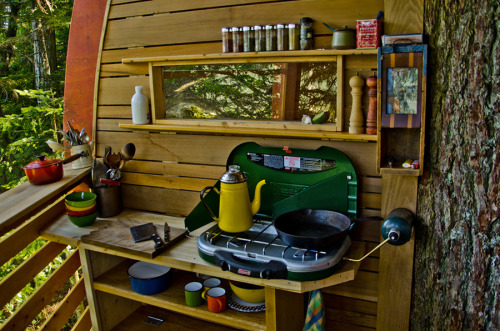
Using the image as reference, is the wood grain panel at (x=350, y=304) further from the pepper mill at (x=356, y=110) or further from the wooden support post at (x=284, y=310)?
the pepper mill at (x=356, y=110)

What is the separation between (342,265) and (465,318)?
537 mm

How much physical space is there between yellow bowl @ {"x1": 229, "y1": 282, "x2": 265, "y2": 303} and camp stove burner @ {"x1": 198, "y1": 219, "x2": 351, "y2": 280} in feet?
0.87

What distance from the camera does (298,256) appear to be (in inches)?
70.9

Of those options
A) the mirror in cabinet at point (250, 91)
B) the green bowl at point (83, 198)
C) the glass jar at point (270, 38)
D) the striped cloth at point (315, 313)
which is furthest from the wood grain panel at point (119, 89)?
the striped cloth at point (315, 313)

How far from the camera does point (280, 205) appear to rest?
2254mm

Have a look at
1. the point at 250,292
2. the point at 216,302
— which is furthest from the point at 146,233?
the point at 250,292

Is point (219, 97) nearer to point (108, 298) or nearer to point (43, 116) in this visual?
point (108, 298)

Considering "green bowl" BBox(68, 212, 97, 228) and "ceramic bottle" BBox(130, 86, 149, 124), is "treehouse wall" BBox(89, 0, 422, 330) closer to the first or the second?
"ceramic bottle" BBox(130, 86, 149, 124)

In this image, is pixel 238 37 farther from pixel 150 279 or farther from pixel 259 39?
pixel 150 279

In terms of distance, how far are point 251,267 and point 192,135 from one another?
1001 mm

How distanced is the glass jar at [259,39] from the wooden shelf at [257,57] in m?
0.04

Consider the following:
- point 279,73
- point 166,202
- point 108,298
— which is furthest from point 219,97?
point 108,298

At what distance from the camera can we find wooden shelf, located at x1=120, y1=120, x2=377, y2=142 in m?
1.97

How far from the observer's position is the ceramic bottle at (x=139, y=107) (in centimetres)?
246
